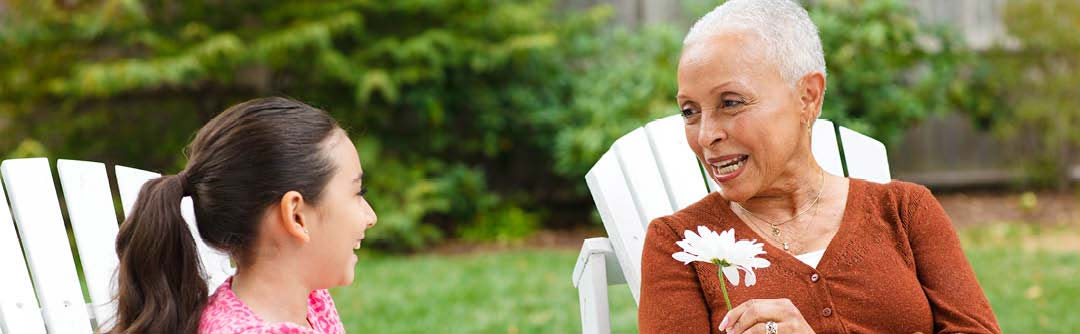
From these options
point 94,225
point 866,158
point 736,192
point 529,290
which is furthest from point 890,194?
point 529,290

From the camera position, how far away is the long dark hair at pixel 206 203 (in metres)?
2.03

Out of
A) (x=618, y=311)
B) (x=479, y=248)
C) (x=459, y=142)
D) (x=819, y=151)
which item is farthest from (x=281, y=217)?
(x=459, y=142)

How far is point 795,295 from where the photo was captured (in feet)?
7.69

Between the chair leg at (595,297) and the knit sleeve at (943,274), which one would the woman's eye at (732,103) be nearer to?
the knit sleeve at (943,274)

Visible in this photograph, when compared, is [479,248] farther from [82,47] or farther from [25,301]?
[25,301]

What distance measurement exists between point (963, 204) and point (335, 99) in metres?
4.48

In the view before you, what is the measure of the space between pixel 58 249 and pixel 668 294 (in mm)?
1501

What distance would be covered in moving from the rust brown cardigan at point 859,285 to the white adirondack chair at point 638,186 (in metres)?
0.47

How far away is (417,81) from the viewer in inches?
308

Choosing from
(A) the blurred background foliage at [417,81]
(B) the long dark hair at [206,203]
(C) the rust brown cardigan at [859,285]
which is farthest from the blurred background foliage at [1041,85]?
(B) the long dark hair at [206,203]

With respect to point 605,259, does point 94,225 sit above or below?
above

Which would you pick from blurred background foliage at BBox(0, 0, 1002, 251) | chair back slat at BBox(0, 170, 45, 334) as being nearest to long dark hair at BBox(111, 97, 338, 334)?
chair back slat at BBox(0, 170, 45, 334)

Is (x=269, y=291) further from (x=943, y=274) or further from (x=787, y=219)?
(x=943, y=274)

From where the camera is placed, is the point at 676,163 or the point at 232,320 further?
the point at 676,163
